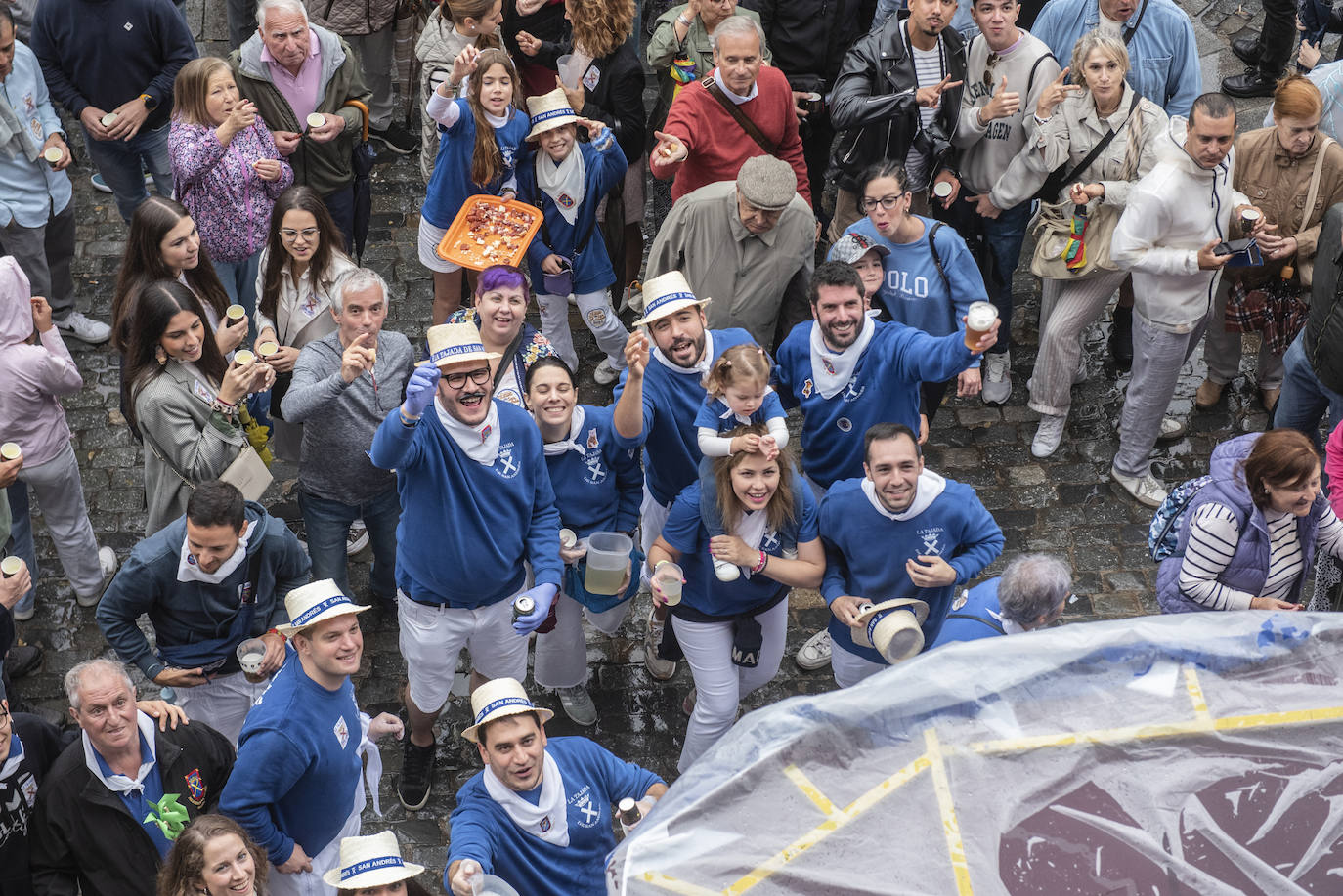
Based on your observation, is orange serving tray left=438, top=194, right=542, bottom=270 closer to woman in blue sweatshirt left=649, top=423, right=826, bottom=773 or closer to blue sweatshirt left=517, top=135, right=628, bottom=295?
blue sweatshirt left=517, top=135, right=628, bottom=295

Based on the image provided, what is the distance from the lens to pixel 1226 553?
231 inches

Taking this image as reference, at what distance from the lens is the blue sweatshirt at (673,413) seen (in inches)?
251

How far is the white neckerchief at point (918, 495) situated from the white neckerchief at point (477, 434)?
4.86 ft

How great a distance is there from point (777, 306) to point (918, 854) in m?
4.86

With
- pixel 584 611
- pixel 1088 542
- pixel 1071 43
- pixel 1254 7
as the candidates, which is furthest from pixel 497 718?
pixel 1254 7

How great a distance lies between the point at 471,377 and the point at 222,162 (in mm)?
2745

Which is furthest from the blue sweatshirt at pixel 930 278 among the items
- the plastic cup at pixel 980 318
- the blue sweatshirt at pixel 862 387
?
the plastic cup at pixel 980 318

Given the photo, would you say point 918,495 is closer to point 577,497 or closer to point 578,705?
point 577,497

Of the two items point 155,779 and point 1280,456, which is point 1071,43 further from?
point 155,779

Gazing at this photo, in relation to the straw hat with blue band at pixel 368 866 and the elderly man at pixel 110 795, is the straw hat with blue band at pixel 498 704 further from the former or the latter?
the elderly man at pixel 110 795

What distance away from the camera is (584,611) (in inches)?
287

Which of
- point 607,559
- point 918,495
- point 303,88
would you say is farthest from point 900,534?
point 303,88

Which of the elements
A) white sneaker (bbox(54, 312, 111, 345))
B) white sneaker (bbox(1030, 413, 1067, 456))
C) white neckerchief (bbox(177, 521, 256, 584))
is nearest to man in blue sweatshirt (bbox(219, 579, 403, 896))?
white neckerchief (bbox(177, 521, 256, 584))

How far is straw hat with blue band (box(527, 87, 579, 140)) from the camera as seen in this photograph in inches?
297
